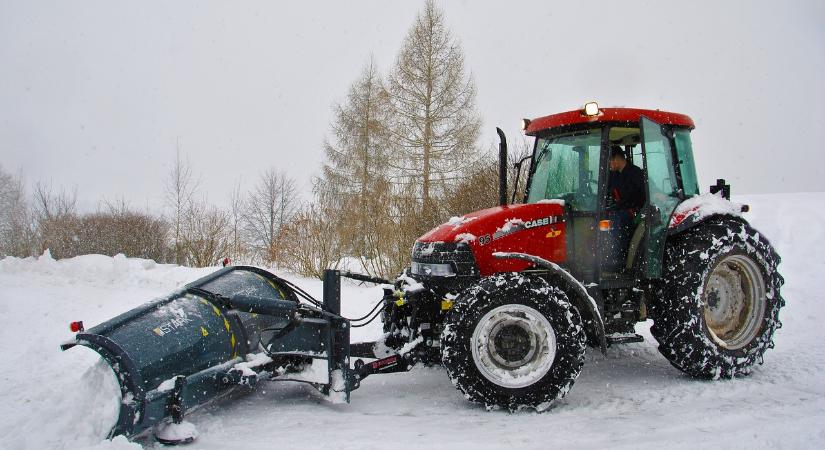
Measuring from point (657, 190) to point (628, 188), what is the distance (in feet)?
0.81

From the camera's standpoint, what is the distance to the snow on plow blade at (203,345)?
11.9 ft

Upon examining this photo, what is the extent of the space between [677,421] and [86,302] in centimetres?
912

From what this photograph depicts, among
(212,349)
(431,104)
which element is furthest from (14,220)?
(212,349)

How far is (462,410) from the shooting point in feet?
14.5

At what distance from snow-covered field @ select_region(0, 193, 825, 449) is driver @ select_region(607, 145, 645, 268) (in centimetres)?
117

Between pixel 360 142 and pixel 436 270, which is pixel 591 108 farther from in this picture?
pixel 360 142

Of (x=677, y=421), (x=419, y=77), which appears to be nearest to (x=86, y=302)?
(x=677, y=421)

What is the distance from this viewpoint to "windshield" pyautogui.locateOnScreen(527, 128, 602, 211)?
501cm

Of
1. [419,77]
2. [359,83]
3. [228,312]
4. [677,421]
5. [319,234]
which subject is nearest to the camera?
[677,421]

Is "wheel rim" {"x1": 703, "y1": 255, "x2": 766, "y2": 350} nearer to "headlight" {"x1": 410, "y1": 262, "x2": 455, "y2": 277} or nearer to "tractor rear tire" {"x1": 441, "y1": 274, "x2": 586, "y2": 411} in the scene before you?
"tractor rear tire" {"x1": 441, "y1": 274, "x2": 586, "y2": 411}

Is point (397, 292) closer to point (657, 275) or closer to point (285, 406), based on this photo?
point (285, 406)

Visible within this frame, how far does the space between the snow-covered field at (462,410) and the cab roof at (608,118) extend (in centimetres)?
223

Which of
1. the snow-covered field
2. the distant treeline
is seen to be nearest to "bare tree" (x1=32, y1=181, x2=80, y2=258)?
the distant treeline

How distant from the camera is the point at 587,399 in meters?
4.61
